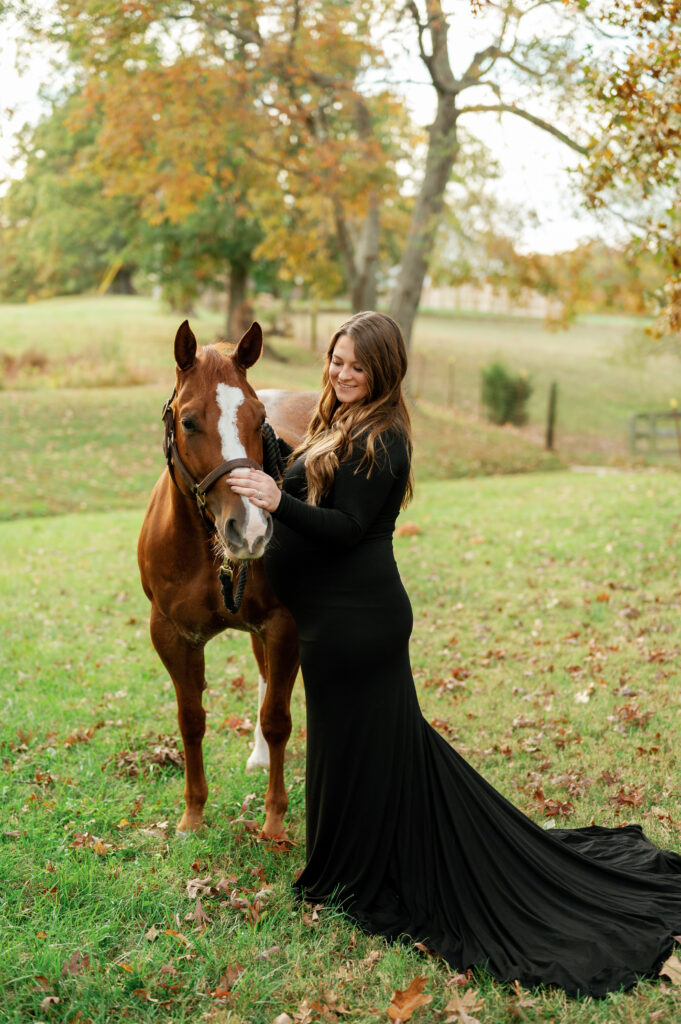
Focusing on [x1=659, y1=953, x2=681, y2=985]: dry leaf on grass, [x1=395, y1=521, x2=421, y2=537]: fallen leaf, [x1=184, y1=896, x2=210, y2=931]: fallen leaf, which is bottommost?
[x1=184, y1=896, x2=210, y2=931]: fallen leaf

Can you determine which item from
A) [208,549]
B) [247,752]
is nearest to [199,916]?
[208,549]

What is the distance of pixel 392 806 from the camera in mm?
3592

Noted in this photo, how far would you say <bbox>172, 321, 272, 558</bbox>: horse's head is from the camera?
3127 millimetres

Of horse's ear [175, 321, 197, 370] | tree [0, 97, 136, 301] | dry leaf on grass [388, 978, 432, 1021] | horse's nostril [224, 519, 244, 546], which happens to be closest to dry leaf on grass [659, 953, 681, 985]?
dry leaf on grass [388, 978, 432, 1021]

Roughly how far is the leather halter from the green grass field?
168cm

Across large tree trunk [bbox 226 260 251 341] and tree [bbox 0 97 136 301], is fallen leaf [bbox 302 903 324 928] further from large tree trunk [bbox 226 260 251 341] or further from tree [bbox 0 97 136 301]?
large tree trunk [bbox 226 260 251 341]

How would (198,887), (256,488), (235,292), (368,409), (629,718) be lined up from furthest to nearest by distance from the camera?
(235,292)
(629,718)
(198,887)
(368,409)
(256,488)

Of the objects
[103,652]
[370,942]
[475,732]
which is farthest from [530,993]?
[103,652]

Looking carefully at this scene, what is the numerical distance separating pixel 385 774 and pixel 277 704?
0.92m

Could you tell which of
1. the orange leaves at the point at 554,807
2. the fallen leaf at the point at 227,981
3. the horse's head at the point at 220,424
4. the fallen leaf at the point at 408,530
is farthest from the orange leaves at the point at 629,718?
the fallen leaf at the point at 408,530

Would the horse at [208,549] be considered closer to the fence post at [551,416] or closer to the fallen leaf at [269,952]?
the fallen leaf at [269,952]

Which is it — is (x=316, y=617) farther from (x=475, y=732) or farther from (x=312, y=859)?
(x=475, y=732)

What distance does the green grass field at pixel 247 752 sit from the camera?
3158 millimetres

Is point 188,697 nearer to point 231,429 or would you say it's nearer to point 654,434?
point 231,429
